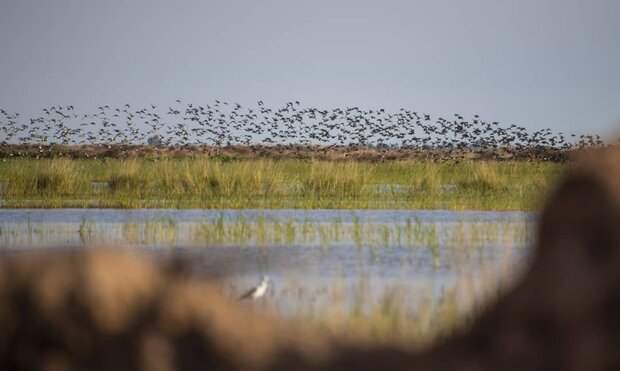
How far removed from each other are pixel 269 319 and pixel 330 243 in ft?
39.6

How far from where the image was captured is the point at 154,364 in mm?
1812

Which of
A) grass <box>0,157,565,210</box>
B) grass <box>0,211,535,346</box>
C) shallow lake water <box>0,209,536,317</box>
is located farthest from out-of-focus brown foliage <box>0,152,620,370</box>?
grass <box>0,157,565,210</box>

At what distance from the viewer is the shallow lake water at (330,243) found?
9.06 metres

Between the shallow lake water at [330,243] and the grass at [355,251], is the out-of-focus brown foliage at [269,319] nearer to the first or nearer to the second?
the grass at [355,251]

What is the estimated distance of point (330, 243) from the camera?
45.6ft

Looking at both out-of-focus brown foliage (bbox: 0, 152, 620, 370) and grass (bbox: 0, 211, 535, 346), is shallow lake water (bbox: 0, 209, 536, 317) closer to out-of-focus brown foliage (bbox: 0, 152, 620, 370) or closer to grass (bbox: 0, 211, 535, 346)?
grass (bbox: 0, 211, 535, 346)

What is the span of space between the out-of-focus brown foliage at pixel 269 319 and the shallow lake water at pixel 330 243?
5306mm

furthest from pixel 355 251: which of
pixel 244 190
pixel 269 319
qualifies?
pixel 269 319

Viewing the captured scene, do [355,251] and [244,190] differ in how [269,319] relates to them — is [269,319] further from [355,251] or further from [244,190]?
[244,190]

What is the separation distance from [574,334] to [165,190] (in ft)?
72.9

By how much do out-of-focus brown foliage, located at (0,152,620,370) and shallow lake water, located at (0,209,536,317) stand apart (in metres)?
5.31

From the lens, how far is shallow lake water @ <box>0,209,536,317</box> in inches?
357

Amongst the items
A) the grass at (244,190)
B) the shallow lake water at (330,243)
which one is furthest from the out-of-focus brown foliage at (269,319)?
the grass at (244,190)

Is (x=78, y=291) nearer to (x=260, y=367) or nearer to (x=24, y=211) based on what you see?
(x=260, y=367)
